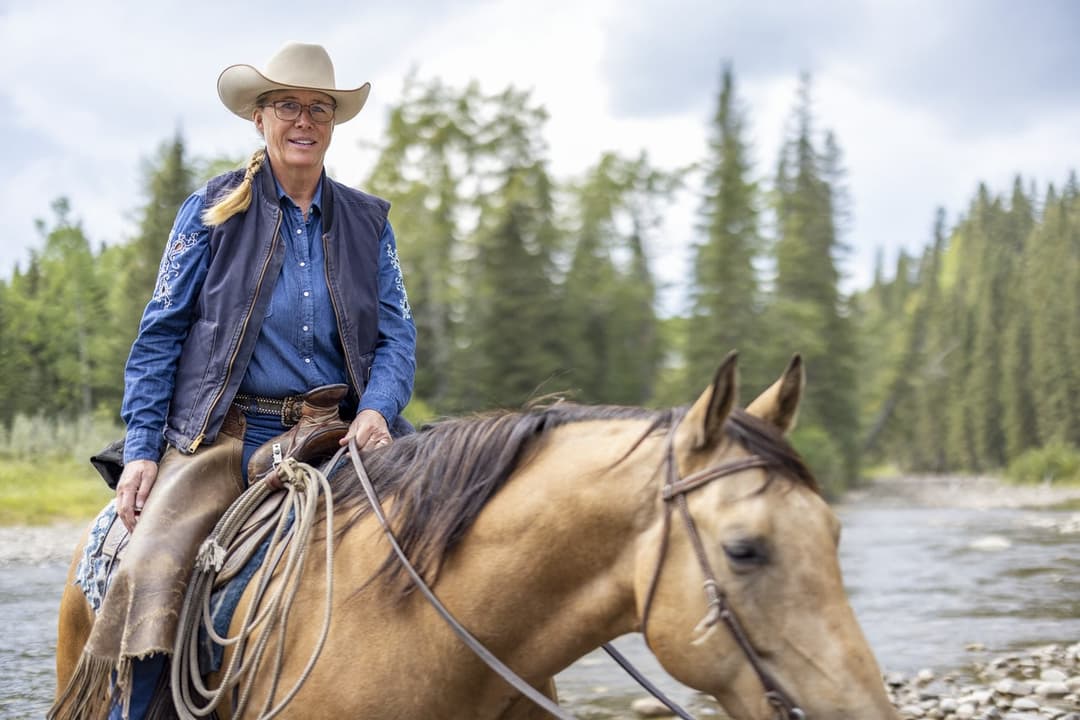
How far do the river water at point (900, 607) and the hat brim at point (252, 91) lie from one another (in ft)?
15.1

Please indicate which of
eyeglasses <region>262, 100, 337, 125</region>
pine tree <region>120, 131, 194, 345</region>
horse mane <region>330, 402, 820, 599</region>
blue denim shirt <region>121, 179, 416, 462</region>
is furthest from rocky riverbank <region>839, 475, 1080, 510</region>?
horse mane <region>330, 402, 820, 599</region>

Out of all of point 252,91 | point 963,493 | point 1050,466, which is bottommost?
point 963,493

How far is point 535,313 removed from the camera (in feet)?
138

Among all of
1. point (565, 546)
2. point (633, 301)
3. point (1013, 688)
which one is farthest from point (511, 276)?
point (565, 546)

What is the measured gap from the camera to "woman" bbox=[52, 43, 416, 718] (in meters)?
3.41

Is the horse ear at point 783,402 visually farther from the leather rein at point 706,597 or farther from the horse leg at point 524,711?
the horse leg at point 524,711

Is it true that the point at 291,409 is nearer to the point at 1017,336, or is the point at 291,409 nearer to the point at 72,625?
the point at 72,625

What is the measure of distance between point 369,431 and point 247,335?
557 mm

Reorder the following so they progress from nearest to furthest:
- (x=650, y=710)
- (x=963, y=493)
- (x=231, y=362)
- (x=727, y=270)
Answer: (x=231, y=362) → (x=650, y=710) → (x=727, y=270) → (x=963, y=493)

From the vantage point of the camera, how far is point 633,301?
50438 millimetres

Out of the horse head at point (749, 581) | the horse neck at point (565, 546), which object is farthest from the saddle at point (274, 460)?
the horse head at point (749, 581)

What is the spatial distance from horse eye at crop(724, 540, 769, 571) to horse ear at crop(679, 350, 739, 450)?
27 cm

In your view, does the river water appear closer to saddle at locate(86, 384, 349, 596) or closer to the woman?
saddle at locate(86, 384, 349, 596)

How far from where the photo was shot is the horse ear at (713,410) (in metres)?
2.38
